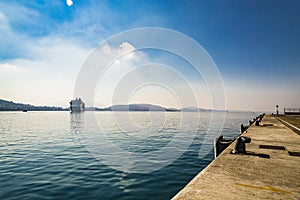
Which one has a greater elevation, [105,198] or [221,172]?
[221,172]

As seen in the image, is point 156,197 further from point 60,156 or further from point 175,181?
point 60,156

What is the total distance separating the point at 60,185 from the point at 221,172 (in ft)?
23.8

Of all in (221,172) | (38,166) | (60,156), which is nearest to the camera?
(221,172)

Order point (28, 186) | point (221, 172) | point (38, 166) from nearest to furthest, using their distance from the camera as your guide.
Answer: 1. point (221, 172)
2. point (28, 186)
3. point (38, 166)

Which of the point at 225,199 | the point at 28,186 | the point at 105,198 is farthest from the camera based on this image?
the point at 28,186

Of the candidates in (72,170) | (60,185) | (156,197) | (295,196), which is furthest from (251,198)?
(72,170)

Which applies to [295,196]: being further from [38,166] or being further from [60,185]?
[38,166]

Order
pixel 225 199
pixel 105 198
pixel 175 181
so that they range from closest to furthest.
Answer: pixel 225 199 < pixel 105 198 < pixel 175 181

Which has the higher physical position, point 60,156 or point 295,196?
point 295,196

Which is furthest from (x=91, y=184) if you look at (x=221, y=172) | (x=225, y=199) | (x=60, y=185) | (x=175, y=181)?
(x=225, y=199)

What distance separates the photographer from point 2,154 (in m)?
14.6

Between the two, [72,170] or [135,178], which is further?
[72,170]

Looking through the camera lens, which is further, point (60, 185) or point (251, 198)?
point (60, 185)

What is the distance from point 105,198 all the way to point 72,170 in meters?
4.50
